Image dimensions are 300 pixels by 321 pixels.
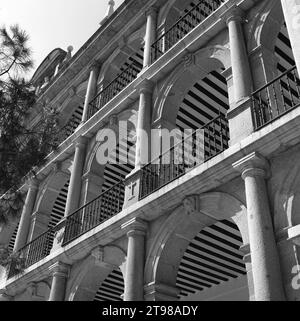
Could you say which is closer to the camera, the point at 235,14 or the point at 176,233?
the point at 176,233

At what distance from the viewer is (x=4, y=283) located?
12.9 meters

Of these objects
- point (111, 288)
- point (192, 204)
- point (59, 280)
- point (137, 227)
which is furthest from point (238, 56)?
point (111, 288)

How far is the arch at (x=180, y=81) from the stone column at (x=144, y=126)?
0.73ft

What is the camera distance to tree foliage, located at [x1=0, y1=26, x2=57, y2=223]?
7.05 meters

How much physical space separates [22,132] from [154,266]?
139 inches

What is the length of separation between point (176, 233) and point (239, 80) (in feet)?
10.3

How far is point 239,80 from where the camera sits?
866 cm

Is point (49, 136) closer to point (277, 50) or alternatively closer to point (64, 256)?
point (64, 256)

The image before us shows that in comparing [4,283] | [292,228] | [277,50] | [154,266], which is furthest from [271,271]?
[4,283]

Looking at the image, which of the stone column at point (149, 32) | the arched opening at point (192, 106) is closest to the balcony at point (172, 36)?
the stone column at point (149, 32)

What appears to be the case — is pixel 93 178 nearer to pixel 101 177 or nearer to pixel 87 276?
pixel 101 177

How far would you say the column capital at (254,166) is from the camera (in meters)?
7.32

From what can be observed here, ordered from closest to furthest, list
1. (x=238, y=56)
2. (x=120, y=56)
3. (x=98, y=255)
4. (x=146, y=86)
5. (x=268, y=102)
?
(x=268, y=102) < (x=238, y=56) < (x=98, y=255) < (x=146, y=86) < (x=120, y=56)

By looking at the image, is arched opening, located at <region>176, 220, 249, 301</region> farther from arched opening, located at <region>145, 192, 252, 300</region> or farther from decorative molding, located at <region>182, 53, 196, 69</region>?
decorative molding, located at <region>182, 53, 196, 69</region>
